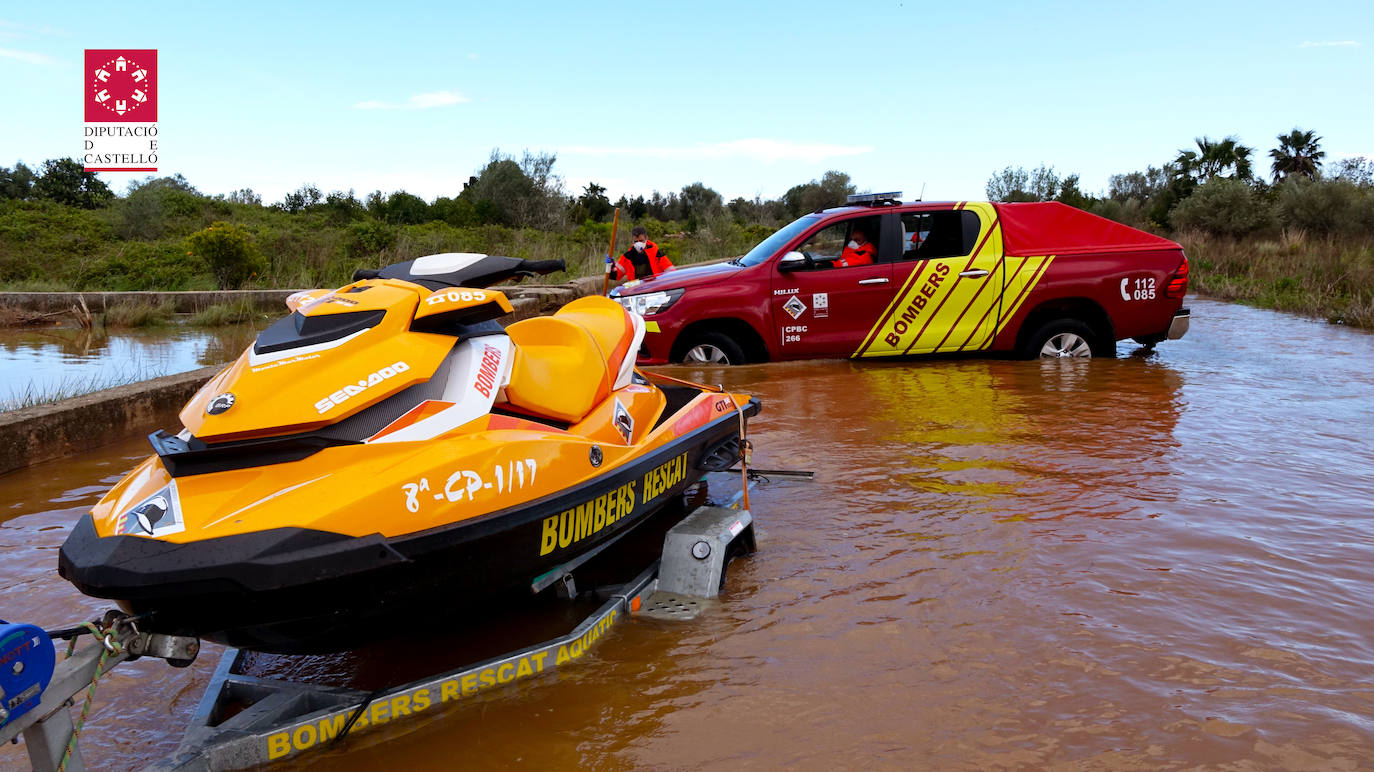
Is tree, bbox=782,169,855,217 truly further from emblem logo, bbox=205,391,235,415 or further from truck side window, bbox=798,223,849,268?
emblem logo, bbox=205,391,235,415

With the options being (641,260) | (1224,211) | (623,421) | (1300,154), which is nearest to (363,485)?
(623,421)

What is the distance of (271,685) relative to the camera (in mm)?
2900

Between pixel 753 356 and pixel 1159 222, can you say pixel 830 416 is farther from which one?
pixel 1159 222

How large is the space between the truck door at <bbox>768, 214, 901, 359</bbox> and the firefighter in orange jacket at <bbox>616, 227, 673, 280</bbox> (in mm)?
2628

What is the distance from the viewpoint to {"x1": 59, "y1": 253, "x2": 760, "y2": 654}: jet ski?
2375 mm

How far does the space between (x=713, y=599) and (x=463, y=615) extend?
1.17m

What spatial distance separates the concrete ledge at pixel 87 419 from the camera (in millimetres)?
5660

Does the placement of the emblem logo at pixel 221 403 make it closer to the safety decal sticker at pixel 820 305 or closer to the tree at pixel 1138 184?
the safety decal sticker at pixel 820 305

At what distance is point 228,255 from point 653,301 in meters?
9.35

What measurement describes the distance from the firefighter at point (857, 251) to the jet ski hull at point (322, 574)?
20.2ft

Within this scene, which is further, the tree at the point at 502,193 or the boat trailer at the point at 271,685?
the tree at the point at 502,193

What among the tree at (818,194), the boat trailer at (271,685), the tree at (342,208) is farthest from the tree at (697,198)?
the boat trailer at (271,685)

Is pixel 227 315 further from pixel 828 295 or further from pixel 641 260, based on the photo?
pixel 828 295

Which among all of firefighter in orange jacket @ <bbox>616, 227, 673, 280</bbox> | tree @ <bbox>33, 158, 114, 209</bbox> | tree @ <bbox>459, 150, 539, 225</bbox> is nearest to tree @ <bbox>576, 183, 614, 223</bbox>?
tree @ <bbox>459, 150, 539, 225</bbox>
